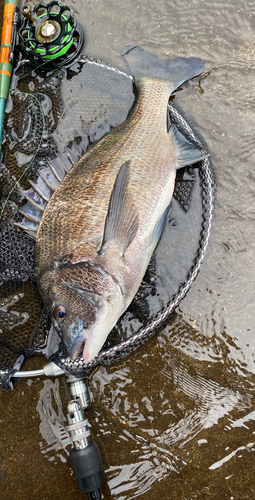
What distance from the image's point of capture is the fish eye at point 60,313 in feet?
6.51

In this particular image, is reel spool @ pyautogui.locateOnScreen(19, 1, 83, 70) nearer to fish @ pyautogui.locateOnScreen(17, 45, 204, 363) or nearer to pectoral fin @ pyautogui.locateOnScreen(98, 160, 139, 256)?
fish @ pyautogui.locateOnScreen(17, 45, 204, 363)

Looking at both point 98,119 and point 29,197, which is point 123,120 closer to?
point 98,119

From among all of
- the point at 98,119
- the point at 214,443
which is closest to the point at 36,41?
the point at 98,119

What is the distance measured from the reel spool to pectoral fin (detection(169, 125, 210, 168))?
43.4 inches

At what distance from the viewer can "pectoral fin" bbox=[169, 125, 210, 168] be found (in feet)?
8.24

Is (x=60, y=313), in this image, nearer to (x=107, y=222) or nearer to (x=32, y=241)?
(x=107, y=222)

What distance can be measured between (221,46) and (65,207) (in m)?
1.85

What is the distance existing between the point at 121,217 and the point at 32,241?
750 millimetres

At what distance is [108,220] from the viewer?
7.02ft

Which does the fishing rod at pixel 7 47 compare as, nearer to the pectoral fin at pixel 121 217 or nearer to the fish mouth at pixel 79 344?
the pectoral fin at pixel 121 217

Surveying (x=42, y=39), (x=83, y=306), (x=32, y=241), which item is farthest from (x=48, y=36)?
(x=83, y=306)

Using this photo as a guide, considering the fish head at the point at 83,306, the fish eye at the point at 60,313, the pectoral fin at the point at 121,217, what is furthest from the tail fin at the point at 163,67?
the fish eye at the point at 60,313

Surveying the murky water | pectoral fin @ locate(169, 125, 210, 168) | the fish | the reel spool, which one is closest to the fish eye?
the fish

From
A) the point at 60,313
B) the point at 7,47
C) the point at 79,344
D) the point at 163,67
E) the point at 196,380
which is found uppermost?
the point at 7,47
